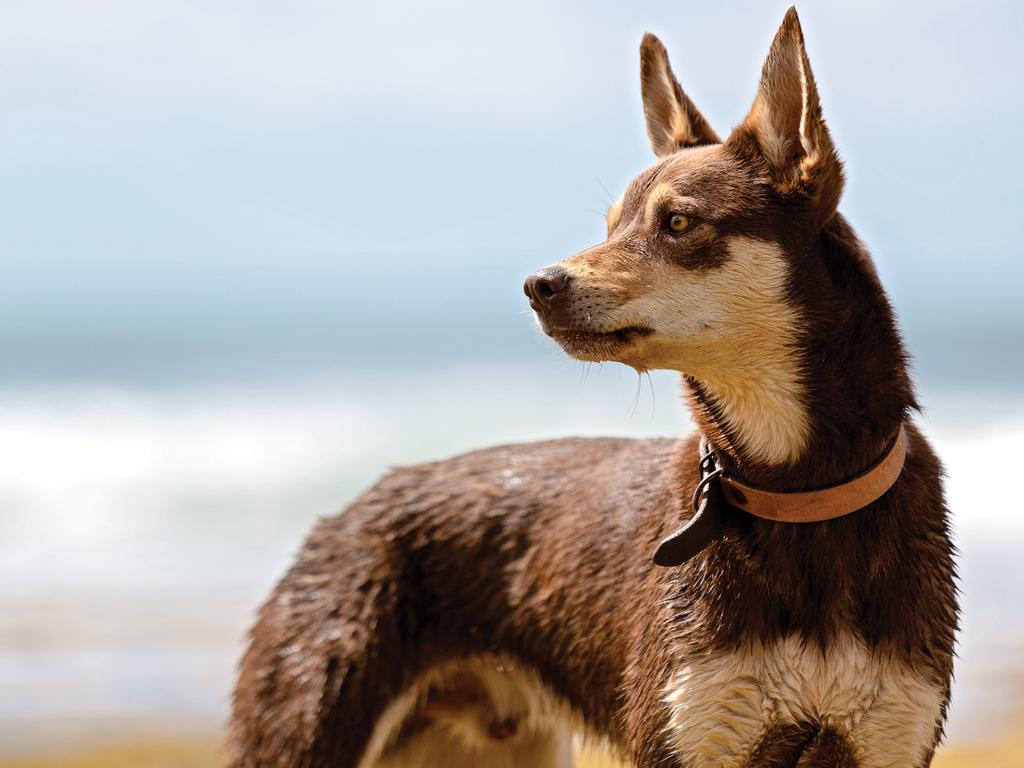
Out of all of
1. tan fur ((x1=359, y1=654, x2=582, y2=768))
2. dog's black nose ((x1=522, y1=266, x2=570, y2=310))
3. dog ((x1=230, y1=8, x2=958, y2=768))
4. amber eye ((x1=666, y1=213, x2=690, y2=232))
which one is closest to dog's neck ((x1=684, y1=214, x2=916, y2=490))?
dog ((x1=230, y1=8, x2=958, y2=768))

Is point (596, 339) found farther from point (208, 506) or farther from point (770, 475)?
point (208, 506)

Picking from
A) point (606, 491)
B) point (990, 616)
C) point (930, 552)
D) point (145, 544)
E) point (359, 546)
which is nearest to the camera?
point (930, 552)

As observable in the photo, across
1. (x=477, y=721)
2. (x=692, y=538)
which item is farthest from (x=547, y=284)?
(x=477, y=721)

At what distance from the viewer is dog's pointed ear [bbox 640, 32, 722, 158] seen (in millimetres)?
4258

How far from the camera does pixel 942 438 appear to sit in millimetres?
15695

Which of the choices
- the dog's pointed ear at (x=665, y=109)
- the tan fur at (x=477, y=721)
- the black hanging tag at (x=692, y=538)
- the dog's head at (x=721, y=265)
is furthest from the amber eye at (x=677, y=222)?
the tan fur at (x=477, y=721)

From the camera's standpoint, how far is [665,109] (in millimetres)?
4359

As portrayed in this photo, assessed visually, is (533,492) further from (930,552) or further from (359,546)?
(930,552)

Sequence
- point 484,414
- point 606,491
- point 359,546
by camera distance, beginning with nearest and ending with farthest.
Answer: point 606,491
point 359,546
point 484,414

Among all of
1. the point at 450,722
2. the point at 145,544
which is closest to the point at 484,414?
the point at 145,544

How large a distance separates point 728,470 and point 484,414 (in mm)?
16870

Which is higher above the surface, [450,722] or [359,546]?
[359,546]

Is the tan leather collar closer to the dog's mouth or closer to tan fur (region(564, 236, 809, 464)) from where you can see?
tan fur (region(564, 236, 809, 464))

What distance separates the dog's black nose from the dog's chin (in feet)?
0.27
